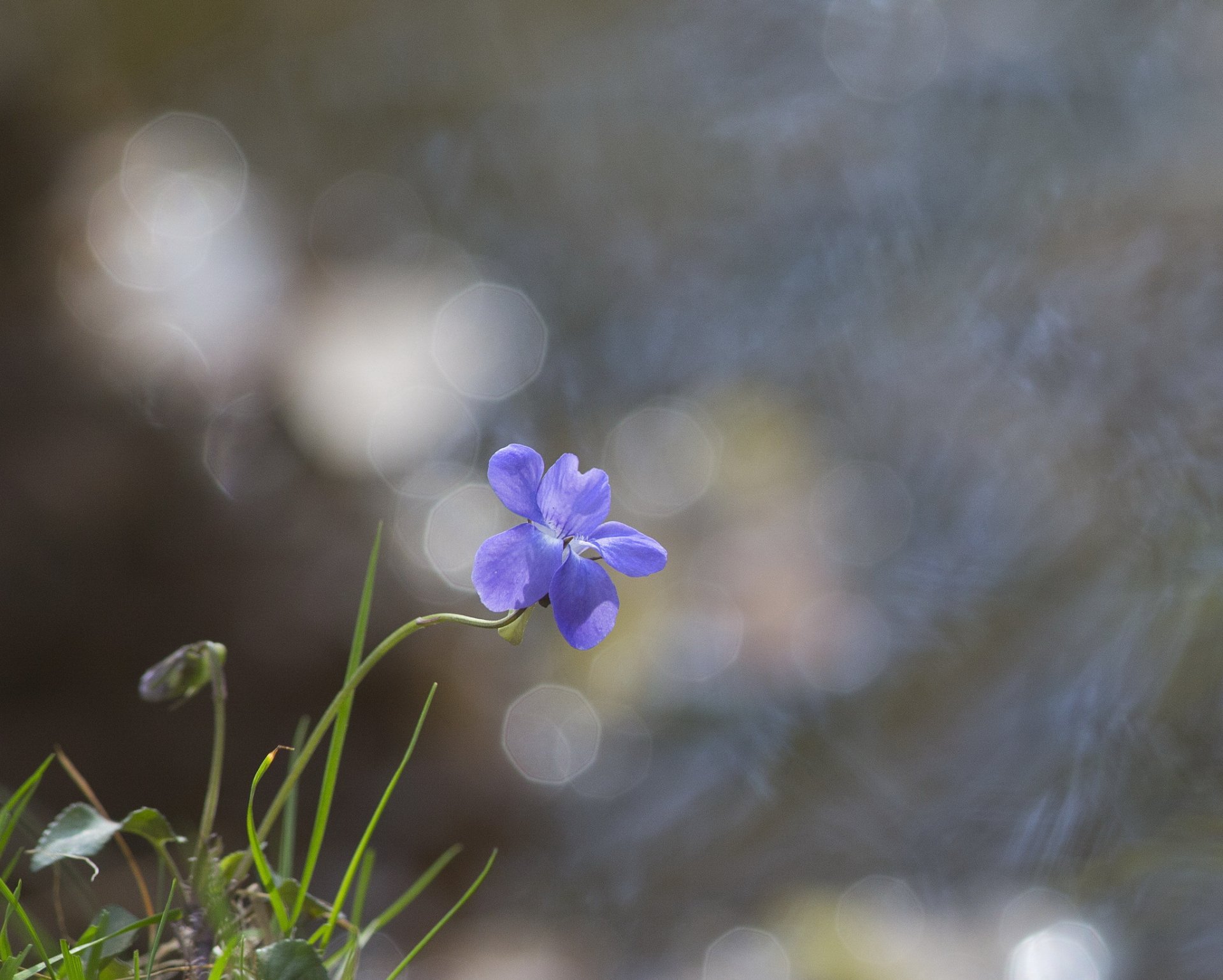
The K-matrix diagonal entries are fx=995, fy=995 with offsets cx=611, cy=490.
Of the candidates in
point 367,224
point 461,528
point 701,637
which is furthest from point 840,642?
point 367,224

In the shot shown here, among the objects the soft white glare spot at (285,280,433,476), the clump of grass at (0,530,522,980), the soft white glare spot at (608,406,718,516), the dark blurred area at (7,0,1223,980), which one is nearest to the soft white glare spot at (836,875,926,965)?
the dark blurred area at (7,0,1223,980)

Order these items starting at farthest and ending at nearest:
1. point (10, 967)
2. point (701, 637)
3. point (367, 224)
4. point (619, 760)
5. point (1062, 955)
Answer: point (367, 224), point (701, 637), point (619, 760), point (1062, 955), point (10, 967)

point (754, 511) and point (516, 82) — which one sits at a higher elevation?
point (516, 82)

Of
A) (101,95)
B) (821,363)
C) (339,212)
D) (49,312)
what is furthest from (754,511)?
(101,95)

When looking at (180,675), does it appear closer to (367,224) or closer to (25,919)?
(25,919)

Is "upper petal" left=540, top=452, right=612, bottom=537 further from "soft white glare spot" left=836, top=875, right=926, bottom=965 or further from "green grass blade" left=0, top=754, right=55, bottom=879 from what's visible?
"soft white glare spot" left=836, top=875, right=926, bottom=965

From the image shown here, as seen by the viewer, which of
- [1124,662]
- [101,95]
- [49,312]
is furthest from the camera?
[101,95]

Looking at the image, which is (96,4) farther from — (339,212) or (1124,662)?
(1124,662)
